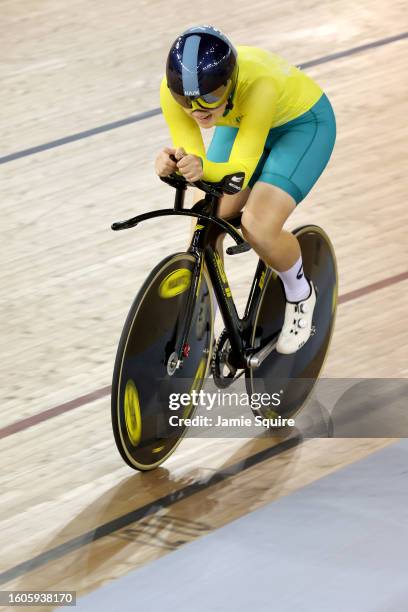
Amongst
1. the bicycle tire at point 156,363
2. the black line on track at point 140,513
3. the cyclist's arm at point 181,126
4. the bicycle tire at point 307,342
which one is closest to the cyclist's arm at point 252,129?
the cyclist's arm at point 181,126

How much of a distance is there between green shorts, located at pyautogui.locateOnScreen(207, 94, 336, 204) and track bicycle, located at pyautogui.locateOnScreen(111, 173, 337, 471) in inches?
7.4

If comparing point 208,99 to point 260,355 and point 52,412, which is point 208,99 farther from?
point 52,412

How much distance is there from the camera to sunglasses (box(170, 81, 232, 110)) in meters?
3.18

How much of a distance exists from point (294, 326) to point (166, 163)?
2.59ft

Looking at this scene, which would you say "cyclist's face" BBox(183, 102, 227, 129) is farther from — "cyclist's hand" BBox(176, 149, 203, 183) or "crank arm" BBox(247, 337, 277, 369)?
"crank arm" BBox(247, 337, 277, 369)

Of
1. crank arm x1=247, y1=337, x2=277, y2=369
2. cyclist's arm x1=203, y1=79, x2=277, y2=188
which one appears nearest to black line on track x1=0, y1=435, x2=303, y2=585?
crank arm x1=247, y1=337, x2=277, y2=369

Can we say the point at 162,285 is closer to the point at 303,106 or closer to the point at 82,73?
the point at 303,106

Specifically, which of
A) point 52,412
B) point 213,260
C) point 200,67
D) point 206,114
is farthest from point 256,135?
point 52,412

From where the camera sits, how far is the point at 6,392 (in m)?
4.04

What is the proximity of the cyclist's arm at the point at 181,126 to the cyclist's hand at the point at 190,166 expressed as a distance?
0.71 ft

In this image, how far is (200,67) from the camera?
3131mm

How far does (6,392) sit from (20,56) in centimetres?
331

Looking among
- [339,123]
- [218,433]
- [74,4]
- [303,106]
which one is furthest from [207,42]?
[74,4]

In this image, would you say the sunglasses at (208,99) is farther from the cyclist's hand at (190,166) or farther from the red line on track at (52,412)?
the red line on track at (52,412)
